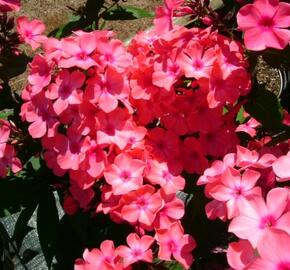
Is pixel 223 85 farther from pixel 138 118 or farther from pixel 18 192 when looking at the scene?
pixel 18 192

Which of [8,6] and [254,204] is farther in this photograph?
[8,6]

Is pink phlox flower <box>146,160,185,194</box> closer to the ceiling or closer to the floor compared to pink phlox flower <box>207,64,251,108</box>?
closer to the floor

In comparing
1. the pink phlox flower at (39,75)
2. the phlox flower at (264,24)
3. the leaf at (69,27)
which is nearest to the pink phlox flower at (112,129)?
the pink phlox flower at (39,75)

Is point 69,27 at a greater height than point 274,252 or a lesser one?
lesser

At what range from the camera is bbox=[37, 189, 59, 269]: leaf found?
3.77ft

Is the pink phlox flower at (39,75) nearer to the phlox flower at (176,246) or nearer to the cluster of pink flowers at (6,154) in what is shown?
the cluster of pink flowers at (6,154)

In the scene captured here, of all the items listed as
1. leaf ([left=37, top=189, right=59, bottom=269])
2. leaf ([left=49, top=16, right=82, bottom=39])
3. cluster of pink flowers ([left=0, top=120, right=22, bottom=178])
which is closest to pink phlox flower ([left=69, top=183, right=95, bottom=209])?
cluster of pink flowers ([left=0, top=120, right=22, bottom=178])

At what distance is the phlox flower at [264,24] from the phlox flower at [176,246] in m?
0.29

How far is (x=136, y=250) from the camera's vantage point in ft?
2.71

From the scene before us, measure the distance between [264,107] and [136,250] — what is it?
0.30 metres

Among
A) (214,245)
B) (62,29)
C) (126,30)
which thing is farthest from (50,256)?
(126,30)

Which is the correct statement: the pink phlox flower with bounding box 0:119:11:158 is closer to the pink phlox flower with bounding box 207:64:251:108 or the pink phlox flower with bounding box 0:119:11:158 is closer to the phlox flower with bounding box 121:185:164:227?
the phlox flower with bounding box 121:185:164:227

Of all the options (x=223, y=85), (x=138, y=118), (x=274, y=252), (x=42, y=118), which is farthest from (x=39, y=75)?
(x=274, y=252)

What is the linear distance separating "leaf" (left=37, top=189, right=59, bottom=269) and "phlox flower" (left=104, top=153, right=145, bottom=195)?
32 centimetres
